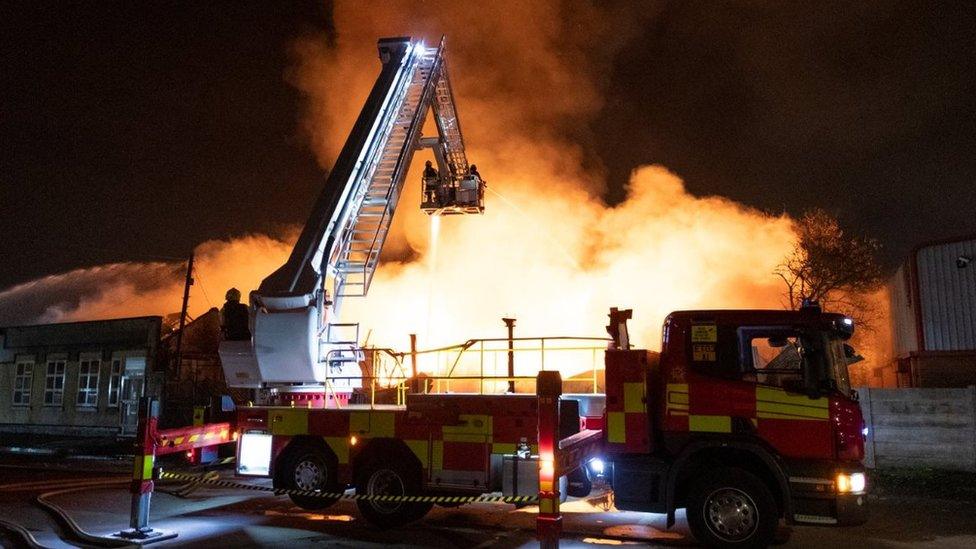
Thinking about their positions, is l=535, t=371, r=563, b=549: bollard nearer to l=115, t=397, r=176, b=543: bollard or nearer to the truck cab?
the truck cab

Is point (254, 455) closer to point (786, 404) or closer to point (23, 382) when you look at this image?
point (786, 404)

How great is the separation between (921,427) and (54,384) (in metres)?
29.7

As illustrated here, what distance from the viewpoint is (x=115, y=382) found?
2525cm

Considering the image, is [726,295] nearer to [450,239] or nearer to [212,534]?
[450,239]

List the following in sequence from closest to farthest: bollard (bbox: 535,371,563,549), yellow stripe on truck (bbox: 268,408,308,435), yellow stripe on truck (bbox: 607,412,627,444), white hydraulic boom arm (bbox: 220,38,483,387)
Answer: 1. bollard (bbox: 535,371,563,549)
2. yellow stripe on truck (bbox: 607,412,627,444)
3. yellow stripe on truck (bbox: 268,408,308,435)
4. white hydraulic boom arm (bbox: 220,38,483,387)

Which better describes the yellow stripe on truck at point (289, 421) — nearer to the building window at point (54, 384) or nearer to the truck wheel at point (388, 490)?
the truck wheel at point (388, 490)

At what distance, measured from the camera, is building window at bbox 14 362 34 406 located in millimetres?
27719

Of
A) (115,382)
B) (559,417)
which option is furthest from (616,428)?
(115,382)

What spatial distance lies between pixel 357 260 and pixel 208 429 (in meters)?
3.50

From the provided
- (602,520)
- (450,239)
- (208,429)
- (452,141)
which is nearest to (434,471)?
(602,520)

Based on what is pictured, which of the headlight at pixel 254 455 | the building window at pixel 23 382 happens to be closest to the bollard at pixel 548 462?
the headlight at pixel 254 455

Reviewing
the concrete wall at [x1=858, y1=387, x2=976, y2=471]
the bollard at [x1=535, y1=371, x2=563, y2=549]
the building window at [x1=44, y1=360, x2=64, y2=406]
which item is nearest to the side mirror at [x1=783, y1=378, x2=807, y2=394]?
the bollard at [x1=535, y1=371, x2=563, y2=549]

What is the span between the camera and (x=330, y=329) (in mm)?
10359

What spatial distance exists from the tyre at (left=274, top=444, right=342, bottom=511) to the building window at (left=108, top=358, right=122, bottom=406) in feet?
61.8
